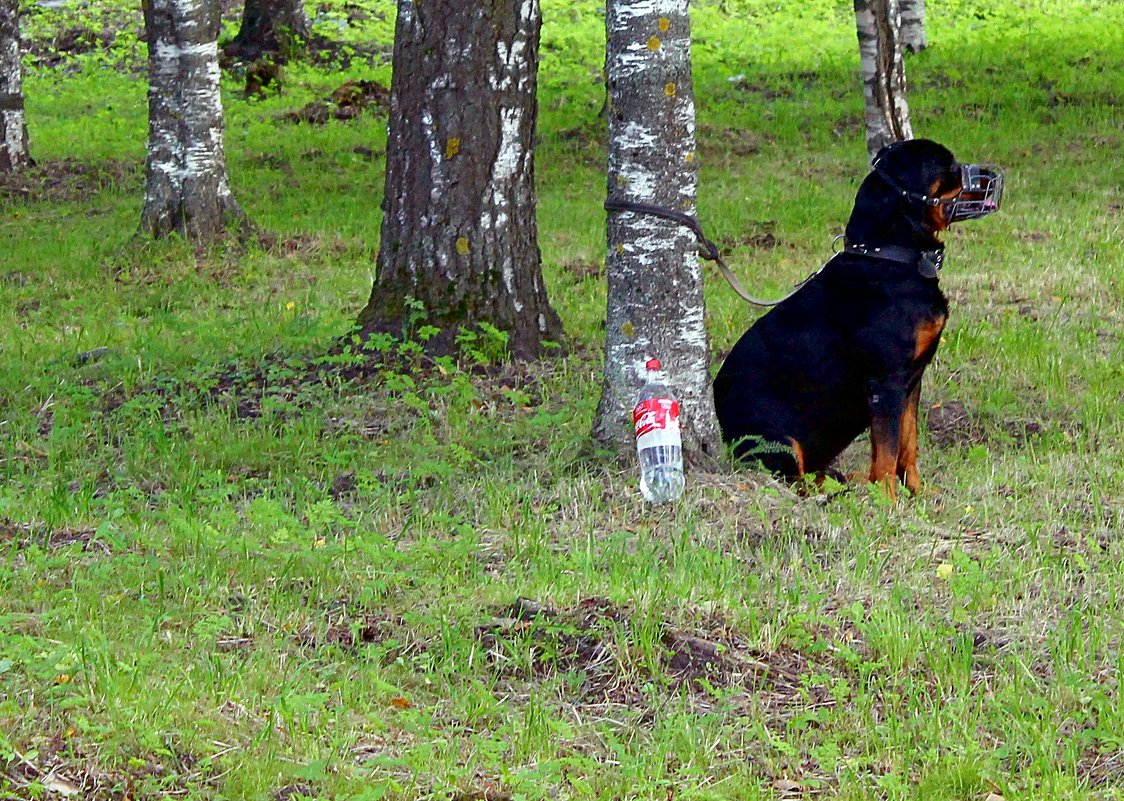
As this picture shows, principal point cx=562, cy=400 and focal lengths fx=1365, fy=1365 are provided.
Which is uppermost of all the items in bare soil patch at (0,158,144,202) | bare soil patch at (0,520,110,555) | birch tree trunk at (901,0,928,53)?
birch tree trunk at (901,0,928,53)

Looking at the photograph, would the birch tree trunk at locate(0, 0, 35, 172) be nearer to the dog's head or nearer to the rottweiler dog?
the rottweiler dog

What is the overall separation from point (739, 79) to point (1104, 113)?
4729mm

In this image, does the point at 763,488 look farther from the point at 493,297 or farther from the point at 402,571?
the point at 493,297

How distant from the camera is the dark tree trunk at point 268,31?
20.1 m

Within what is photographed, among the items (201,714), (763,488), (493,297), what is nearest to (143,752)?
(201,714)

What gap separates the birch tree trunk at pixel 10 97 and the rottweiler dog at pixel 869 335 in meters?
11.2

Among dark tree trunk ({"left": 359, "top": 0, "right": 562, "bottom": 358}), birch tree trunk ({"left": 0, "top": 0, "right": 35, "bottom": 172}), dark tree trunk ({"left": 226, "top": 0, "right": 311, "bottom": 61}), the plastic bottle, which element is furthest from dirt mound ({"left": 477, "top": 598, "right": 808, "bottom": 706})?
dark tree trunk ({"left": 226, "top": 0, "right": 311, "bottom": 61})

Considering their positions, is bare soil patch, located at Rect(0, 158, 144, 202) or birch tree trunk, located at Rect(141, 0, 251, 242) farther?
bare soil patch, located at Rect(0, 158, 144, 202)

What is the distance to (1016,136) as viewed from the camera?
14664mm

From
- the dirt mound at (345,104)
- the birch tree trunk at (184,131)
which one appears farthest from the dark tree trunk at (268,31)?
the birch tree trunk at (184,131)

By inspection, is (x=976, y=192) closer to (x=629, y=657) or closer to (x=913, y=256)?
(x=913, y=256)

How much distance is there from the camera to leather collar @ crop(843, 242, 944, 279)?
5.56m

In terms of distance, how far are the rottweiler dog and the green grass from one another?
0.42m

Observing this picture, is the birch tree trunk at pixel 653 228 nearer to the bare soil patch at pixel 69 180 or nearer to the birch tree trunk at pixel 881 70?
the birch tree trunk at pixel 881 70
